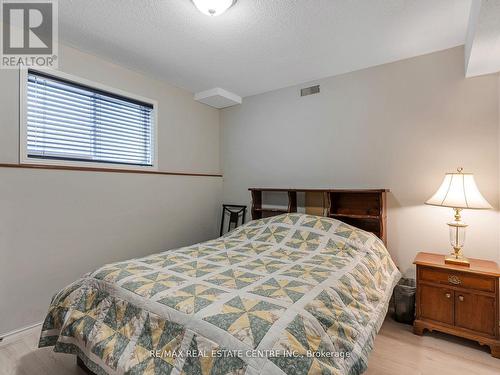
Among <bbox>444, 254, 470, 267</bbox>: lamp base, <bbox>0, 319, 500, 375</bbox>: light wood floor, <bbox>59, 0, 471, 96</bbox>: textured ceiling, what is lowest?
<bbox>0, 319, 500, 375</bbox>: light wood floor

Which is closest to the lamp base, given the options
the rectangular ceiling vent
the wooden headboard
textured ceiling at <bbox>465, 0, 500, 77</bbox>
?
the wooden headboard

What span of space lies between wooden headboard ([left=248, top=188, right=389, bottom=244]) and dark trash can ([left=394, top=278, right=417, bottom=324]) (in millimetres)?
446

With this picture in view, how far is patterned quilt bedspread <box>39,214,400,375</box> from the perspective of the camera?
102 centimetres

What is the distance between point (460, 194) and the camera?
2.02m

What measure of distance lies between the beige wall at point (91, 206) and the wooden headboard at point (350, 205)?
1096 mm

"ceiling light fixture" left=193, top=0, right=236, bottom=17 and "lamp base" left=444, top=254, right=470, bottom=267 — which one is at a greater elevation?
"ceiling light fixture" left=193, top=0, right=236, bottom=17

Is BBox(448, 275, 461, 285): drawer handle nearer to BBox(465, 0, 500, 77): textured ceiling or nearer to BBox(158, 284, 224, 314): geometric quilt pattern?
BBox(465, 0, 500, 77): textured ceiling

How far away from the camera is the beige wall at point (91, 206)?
6.69ft

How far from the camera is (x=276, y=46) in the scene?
7.79ft

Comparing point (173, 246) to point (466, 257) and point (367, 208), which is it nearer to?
point (367, 208)

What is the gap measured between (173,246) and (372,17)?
3007mm

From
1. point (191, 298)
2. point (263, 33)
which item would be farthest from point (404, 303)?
point (263, 33)

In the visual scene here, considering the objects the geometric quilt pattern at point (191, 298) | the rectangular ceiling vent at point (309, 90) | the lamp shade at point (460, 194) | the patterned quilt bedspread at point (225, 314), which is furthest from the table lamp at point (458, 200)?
the geometric quilt pattern at point (191, 298)

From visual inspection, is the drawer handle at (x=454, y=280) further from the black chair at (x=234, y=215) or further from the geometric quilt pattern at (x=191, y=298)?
the black chair at (x=234, y=215)
